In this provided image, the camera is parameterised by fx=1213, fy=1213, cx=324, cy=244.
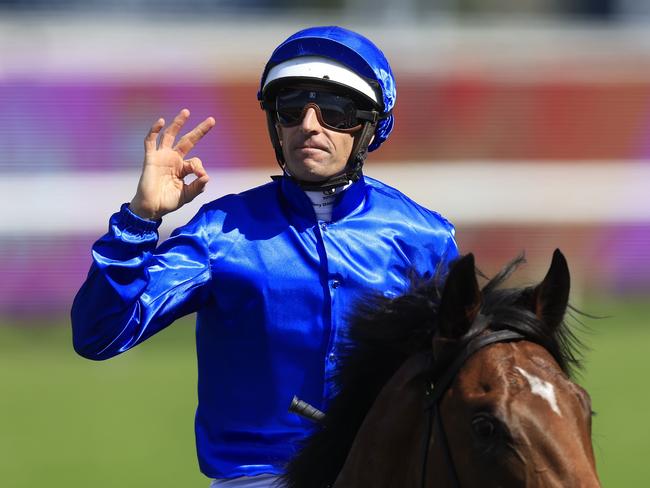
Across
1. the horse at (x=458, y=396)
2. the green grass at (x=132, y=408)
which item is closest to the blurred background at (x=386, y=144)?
the green grass at (x=132, y=408)

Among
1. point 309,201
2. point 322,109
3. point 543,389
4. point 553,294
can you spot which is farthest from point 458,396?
point 322,109

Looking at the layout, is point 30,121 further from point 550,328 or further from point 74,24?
point 550,328

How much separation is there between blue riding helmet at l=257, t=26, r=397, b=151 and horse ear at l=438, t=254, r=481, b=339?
3.50 feet

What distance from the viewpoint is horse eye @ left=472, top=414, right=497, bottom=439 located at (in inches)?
93.3

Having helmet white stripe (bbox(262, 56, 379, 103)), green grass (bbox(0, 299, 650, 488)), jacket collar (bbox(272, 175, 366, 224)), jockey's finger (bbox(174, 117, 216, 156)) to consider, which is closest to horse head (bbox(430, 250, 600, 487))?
jacket collar (bbox(272, 175, 366, 224))

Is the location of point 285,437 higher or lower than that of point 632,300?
higher

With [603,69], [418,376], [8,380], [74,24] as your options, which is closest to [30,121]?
[74,24]

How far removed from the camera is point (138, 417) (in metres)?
9.63

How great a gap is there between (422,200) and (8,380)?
16.6 feet

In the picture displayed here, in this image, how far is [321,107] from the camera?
3434 mm

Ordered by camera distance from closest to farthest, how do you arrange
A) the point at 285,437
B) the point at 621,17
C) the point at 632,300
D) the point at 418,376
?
the point at 418,376, the point at 285,437, the point at 632,300, the point at 621,17

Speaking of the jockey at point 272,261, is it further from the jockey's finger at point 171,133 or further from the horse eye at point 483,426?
the horse eye at point 483,426

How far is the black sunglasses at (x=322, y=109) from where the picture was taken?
3.43 m

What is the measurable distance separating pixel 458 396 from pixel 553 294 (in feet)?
1.20
